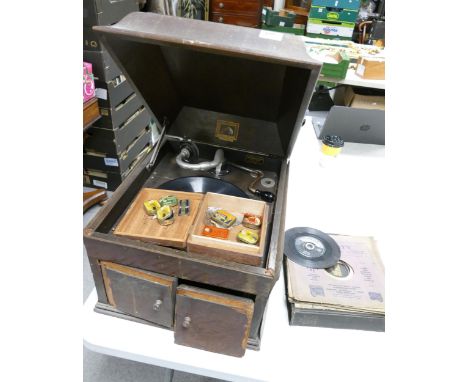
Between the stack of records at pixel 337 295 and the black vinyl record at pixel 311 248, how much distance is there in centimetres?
1

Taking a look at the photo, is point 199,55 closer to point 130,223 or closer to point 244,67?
point 244,67

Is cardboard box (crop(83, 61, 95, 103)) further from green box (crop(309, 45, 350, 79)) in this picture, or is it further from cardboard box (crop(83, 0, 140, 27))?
green box (crop(309, 45, 350, 79))

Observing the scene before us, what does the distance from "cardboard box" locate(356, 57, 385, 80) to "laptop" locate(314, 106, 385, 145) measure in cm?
24

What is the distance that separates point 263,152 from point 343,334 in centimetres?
60

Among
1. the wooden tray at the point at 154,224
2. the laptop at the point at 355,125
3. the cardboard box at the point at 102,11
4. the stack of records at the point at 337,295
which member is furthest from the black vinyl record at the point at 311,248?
the cardboard box at the point at 102,11

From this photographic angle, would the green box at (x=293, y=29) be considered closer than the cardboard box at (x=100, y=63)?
No

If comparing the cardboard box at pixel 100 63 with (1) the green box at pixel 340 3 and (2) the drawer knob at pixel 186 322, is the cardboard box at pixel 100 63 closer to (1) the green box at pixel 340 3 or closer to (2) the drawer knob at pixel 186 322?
(2) the drawer knob at pixel 186 322

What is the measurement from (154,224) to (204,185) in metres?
0.31

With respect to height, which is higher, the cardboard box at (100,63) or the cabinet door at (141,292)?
the cardboard box at (100,63)

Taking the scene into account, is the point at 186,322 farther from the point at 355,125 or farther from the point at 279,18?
the point at 279,18

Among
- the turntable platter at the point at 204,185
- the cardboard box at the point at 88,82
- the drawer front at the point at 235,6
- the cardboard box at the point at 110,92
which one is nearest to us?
the turntable platter at the point at 204,185

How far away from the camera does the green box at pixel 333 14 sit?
315 cm

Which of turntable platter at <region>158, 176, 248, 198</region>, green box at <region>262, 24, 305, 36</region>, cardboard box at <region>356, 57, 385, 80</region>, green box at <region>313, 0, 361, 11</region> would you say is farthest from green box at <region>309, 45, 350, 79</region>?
green box at <region>262, 24, 305, 36</region>

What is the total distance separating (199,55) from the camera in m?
0.94
